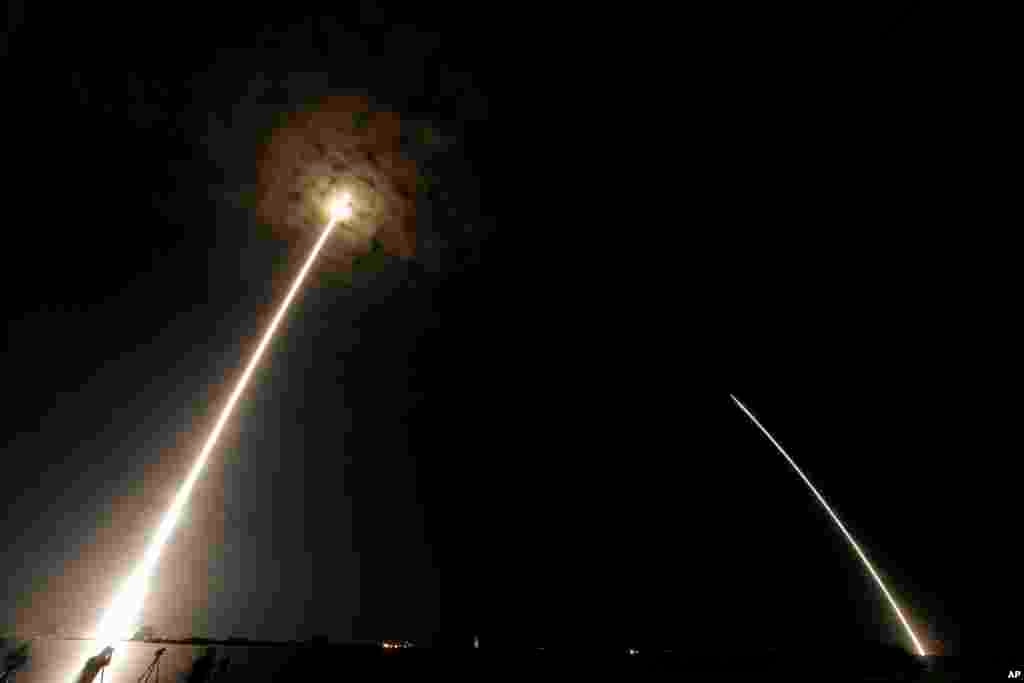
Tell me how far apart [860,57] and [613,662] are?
73.9 m

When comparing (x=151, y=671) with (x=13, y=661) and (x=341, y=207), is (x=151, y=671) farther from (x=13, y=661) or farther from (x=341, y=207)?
(x=341, y=207)

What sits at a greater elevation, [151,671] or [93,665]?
[151,671]

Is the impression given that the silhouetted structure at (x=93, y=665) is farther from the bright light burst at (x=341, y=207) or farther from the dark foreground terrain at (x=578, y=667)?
the dark foreground terrain at (x=578, y=667)

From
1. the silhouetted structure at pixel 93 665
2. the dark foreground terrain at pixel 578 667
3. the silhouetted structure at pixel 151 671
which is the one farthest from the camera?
the dark foreground terrain at pixel 578 667

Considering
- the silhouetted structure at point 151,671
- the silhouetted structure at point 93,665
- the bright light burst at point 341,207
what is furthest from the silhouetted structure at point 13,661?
the bright light burst at point 341,207

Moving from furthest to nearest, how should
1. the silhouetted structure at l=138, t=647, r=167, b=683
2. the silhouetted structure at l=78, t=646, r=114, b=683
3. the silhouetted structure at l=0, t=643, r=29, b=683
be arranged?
the silhouetted structure at l=138, t=647, r=167, b=683 → the silhouetted structure at l=0, t=643, r=29, b=683 → the silhouetted structure at l=78, t=646, r=114, b=683

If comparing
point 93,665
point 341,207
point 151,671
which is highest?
point 341,207

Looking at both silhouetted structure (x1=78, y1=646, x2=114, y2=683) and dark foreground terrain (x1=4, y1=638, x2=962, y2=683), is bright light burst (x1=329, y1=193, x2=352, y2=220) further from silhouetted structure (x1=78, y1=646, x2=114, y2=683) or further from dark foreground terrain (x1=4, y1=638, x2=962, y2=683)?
dark foreground terrain (x1=4, y1=638, x2=962, y2=683)

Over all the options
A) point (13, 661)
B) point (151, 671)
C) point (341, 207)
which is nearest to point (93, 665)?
point (341, 207)

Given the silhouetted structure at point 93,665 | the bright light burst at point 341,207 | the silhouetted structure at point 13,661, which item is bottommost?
the silhouetted structure at point 93,665

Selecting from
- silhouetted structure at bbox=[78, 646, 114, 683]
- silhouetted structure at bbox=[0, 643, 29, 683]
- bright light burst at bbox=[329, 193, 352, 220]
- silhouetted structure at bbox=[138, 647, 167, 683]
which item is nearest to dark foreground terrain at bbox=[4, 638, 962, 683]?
silhouetted structure at bbox=[138, 647, 167, 683]

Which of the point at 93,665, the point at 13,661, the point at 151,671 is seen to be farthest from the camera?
the point at 151,671

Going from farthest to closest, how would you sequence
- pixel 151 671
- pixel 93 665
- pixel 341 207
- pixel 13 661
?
pixel 151 671 → pixel 13 661 → pixel 93 665 → pixel 341 207

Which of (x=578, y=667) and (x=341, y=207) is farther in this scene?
(x=578, y=667)
